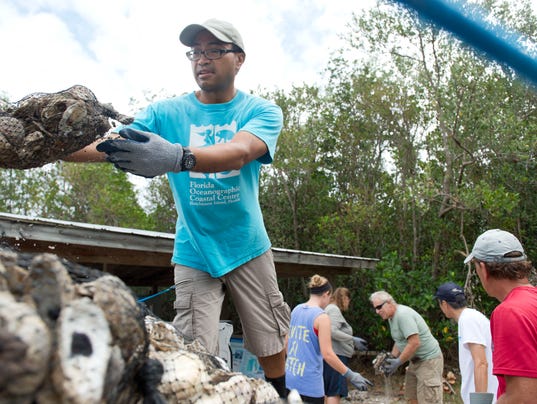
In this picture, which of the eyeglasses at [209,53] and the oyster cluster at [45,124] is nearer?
the oyster cluster at [45,124]

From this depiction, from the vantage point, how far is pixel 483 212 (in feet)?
44.0

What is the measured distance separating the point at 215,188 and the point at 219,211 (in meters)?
0.12

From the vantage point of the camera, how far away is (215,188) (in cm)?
271

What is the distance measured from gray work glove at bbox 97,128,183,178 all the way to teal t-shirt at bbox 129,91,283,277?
2.40 feet

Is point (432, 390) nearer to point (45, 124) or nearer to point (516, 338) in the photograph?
point (516, 338)

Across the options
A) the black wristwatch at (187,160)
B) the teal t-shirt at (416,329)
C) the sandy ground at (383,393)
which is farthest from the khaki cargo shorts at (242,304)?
the sandy ground at (383,393)

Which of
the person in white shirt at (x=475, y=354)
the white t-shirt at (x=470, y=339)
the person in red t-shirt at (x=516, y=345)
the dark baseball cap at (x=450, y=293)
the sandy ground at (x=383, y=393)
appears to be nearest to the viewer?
the person in red t-shirt at (x=516, y=345)

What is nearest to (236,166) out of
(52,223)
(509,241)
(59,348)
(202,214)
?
(202,214)

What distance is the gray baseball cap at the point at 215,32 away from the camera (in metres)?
2.73

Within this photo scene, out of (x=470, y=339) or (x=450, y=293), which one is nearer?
(x=470, y=339)

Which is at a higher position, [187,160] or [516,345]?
[187,160]

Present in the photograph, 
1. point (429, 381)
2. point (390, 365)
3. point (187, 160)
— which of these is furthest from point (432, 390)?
point (187, 160)

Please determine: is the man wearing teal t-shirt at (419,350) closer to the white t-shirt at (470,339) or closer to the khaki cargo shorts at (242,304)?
the white t-shirt at (470,339)

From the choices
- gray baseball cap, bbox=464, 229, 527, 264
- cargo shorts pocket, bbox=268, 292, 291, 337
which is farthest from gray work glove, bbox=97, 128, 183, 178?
gray baseball cap, bbox=464, 229, 527, 264
